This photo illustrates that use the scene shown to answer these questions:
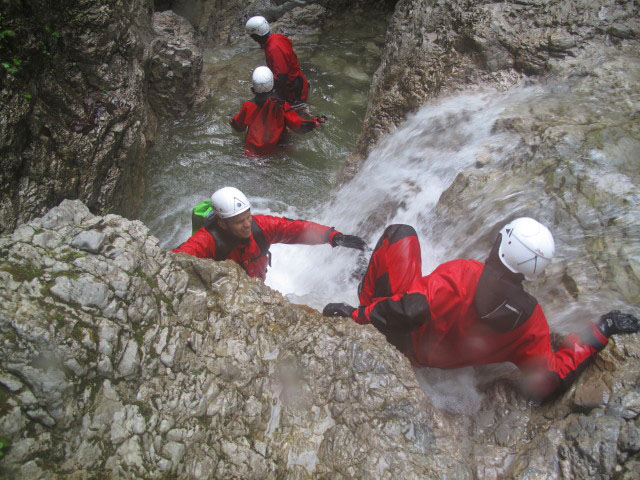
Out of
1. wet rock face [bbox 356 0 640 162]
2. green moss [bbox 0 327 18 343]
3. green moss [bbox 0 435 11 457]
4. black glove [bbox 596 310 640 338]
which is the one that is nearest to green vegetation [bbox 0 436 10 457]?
green moss [bbox 0 435 11 457]

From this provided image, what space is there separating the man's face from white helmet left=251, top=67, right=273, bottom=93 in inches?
117

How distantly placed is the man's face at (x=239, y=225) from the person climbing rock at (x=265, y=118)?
9.86ft

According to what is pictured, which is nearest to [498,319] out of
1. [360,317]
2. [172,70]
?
[360,317]

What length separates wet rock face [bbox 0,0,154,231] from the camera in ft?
12.6

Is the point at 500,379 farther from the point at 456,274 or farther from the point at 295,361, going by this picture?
the point at 295,361

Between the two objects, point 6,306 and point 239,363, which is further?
point 239,363

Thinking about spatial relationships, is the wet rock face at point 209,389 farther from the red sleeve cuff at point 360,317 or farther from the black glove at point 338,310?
the black glove at point 338,310

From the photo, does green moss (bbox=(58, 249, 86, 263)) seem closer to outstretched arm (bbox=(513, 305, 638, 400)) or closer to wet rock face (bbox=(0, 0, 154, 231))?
A: wet rock face (bbox=(0, 0, 154, 231))

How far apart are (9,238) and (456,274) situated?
2812mm

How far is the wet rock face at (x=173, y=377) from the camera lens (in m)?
1.93

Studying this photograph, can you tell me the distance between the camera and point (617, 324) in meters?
2.77

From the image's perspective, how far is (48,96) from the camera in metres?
4.34

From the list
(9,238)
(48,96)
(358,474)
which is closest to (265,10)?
(48,96)

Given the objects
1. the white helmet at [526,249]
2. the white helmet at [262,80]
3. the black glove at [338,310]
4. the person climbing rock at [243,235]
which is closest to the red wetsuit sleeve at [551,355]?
the white helmet at [526,249]
